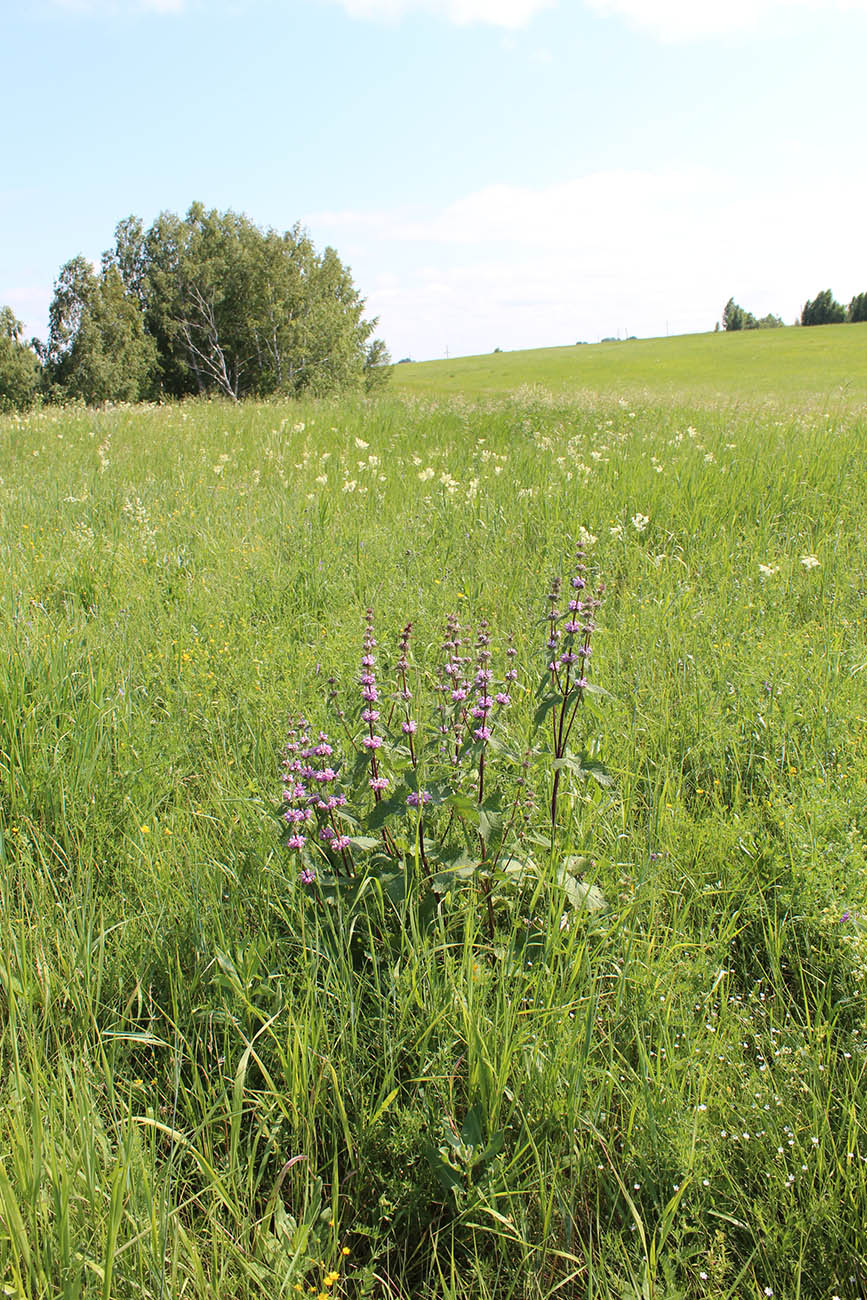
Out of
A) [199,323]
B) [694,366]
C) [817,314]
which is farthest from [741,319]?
[199,323]

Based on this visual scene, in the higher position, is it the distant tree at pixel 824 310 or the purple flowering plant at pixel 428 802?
the distant tree at pixel 824 310

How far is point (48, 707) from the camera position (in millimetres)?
2975

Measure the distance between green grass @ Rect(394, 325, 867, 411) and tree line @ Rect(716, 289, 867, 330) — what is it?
20.4 meters

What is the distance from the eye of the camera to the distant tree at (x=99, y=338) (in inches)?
1674

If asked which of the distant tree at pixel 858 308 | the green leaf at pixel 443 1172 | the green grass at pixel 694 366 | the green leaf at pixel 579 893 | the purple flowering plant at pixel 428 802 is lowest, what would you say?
the green leaf at pixel 443 1172

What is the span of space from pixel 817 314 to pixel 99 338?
256 feet

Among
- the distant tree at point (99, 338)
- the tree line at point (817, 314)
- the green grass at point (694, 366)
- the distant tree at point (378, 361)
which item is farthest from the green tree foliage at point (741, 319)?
the distant tree at point (99, 338)

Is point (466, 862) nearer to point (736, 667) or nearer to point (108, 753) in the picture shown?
point (108, 753)

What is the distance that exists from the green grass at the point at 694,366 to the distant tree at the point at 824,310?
23150mm

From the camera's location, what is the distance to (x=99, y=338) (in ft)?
142

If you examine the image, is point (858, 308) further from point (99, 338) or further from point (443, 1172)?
point (443, 1172)

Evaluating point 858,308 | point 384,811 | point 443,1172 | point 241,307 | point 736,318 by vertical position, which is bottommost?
point 443,1172

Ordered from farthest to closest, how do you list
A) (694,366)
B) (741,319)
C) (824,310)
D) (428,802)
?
(741,319) → (824,310) → (694,366) → (428,802)

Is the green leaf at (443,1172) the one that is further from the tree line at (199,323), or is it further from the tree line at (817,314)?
the tree line at (817,314)
